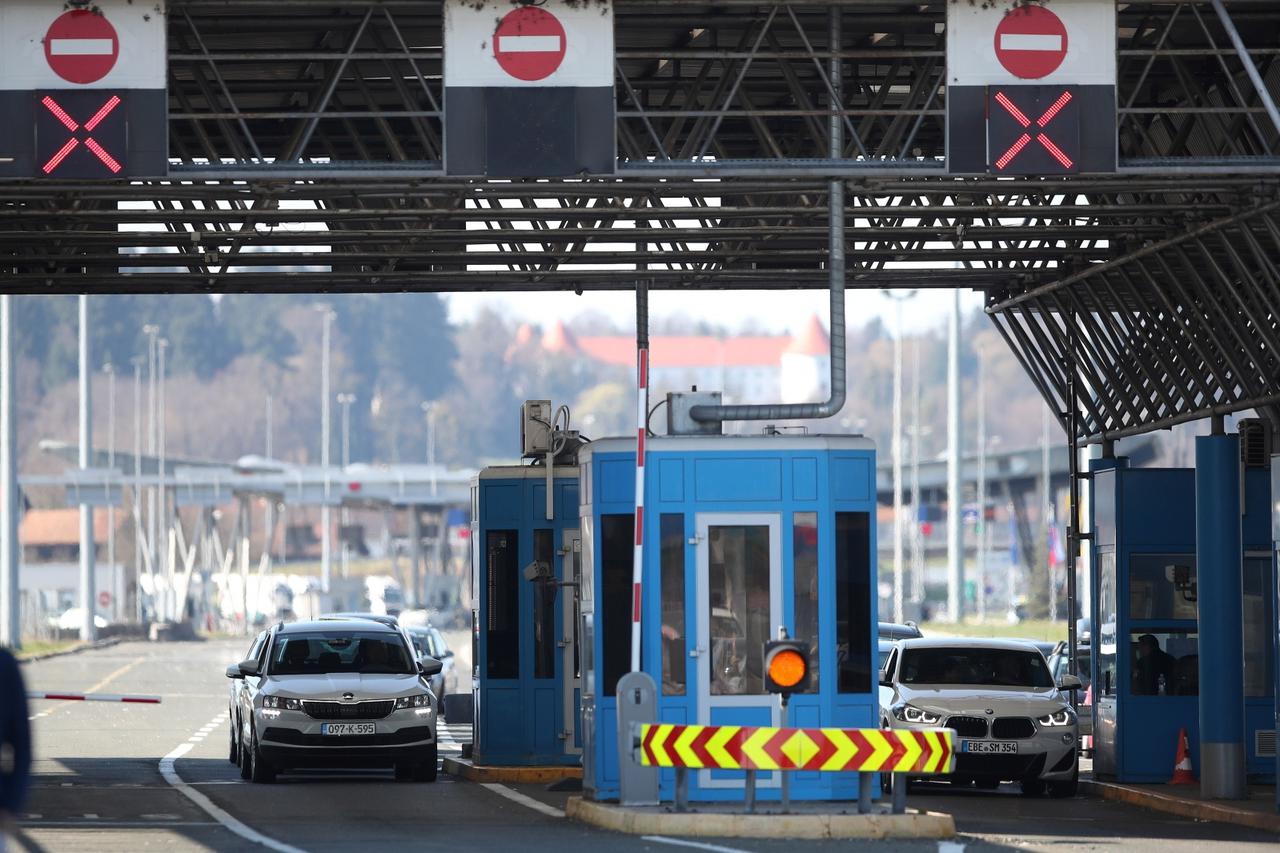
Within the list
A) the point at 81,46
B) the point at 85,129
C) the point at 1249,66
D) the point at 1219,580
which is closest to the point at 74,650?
the point at 1219,580

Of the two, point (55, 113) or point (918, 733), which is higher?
point (55, 113)

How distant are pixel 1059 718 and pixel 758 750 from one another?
271 inches

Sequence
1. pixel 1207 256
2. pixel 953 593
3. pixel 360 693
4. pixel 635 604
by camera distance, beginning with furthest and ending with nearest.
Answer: pixel 953 593
pixel 360 693
pixel 1207 256
pixel 635 604

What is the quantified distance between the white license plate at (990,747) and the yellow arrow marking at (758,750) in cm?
630

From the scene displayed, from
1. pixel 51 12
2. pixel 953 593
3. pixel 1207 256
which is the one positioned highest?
pixel 51 12

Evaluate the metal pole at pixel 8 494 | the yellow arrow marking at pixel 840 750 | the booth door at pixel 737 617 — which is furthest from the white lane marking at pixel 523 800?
the metal pole at pixel 8 494

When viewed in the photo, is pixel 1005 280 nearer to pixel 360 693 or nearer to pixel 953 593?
pixel 360 693

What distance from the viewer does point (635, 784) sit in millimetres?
18062

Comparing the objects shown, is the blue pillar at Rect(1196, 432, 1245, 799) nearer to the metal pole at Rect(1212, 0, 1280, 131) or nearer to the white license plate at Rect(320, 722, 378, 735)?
the metal pole at Rect(1212, 0, 1280, 131)

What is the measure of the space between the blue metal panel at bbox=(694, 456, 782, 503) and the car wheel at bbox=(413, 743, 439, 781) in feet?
20.9

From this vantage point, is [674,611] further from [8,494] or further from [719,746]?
[8,494]

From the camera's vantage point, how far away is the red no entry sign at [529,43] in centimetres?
1814

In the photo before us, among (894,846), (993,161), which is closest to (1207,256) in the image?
(993,161)

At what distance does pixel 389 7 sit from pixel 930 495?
14091 cm
